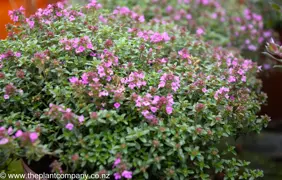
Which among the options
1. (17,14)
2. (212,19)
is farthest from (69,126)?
(212,19)

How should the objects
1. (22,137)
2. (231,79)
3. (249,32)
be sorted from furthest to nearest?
(249,32) < (231,79) < (22,137)

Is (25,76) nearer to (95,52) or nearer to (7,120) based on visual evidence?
(7,120)

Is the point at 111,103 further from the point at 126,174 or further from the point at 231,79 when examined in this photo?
the point at 231,79

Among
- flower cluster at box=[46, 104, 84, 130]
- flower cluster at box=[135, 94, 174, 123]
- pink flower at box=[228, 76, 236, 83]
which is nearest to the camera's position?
flower cluster at box=[46, 104, 84, 130]

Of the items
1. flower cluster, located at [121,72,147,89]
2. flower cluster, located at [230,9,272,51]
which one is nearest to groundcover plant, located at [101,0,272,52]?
flower cluster, located at [230,9,272,51]

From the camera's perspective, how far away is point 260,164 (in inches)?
101

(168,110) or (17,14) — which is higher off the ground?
(17,14)

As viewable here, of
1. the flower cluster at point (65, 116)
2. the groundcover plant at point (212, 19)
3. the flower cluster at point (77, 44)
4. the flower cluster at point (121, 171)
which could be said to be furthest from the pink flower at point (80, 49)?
the groundcover plant at point (212, 19)

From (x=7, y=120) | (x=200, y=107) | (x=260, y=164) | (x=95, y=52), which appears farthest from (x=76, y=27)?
(x=260, y=164)

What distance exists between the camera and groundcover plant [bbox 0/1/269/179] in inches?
64.2

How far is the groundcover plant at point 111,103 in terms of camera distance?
1632mm

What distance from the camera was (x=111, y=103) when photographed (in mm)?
1777

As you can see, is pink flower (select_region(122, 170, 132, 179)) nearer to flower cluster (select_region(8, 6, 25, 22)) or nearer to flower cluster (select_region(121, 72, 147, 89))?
flower cluster (select_region(121, 72, 147, 89))

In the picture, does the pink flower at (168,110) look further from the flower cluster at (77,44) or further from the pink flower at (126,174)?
the flower cluster at (77,44)
